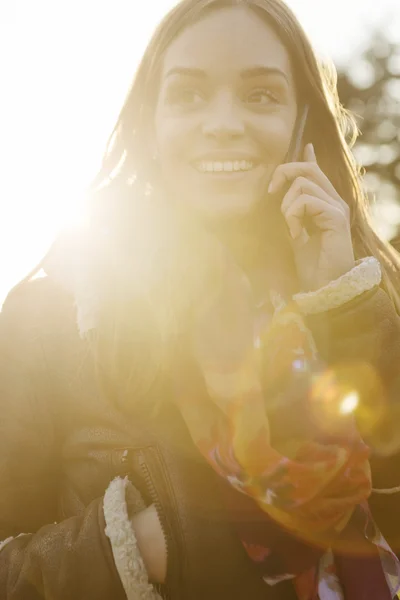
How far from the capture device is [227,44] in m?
1.85

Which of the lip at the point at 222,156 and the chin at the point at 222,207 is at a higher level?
the lip at the point at 222,156

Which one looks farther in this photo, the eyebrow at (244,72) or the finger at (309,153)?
the finger at (309,153)

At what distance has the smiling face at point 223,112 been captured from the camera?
1868mm

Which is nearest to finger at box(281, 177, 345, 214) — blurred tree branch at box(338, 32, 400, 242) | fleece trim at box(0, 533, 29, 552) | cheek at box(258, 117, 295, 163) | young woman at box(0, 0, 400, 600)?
Result: young woman at box(0, 0, 400, 600)

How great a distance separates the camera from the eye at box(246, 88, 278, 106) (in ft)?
6.34

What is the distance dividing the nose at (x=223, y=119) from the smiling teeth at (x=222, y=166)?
0.25 ft

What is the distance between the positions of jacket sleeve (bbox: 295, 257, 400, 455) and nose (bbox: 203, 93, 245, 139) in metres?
0.53

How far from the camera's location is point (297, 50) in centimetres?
205

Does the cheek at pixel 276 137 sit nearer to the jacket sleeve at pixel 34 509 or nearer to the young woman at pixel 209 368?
the young woman at pixel 209 368

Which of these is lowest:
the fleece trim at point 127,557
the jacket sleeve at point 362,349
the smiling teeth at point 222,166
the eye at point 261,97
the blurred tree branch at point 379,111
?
the fleece trim at point 127,557

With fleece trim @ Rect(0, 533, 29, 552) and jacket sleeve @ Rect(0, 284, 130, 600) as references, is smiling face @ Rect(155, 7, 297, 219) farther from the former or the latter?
fleece trim @ Rect(0, 533, 29, 552)

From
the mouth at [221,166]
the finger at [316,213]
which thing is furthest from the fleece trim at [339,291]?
the mouth at [221,166]

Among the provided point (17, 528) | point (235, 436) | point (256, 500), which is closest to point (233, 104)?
point (235, 436)

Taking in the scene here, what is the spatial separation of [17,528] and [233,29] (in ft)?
5.27
